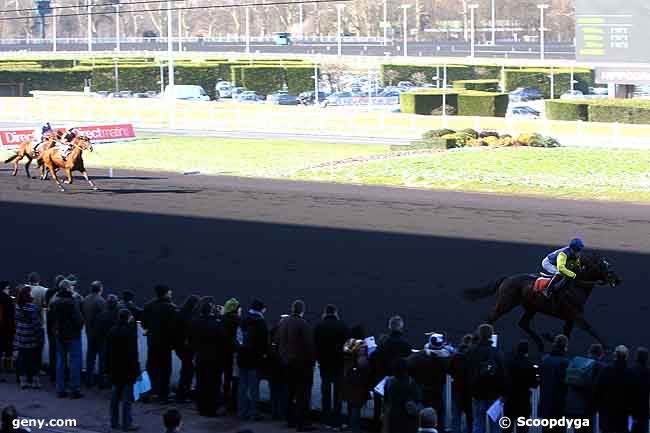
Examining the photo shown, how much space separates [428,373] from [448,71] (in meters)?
56.1

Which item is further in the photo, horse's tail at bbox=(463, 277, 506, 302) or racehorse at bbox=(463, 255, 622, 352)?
horse's tail at bbox=(463, 277, 506, 302)

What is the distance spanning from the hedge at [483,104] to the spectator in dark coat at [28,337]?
33.9 meters

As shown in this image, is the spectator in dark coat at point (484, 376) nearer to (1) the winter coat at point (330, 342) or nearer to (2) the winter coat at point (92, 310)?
(1) the winter coat at point (330, 342)

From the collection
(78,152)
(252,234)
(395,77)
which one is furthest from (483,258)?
(395,77)

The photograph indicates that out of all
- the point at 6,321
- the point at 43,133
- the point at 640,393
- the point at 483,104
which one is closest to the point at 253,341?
the point at 6,321

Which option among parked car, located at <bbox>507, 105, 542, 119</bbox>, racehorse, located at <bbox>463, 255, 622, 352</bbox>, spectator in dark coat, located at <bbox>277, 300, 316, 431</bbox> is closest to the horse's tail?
racehorse, located at <bbox>463, 255, 622, 352</bbox>

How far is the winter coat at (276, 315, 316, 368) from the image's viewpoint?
10.1 meters

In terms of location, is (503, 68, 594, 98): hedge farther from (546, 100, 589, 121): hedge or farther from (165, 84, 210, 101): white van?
(546, 100, 589, 121): hedge

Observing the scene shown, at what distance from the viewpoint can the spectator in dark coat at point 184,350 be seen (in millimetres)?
10734

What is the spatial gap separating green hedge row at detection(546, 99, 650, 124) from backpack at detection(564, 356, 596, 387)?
29141 millimetres

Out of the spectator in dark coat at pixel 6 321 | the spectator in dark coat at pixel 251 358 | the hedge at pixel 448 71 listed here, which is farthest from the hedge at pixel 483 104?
the spectator in dark coat at pixel 251 358

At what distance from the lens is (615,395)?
340 inches

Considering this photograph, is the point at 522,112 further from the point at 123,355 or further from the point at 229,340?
the point at 123,355

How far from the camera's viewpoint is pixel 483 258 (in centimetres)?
1777
